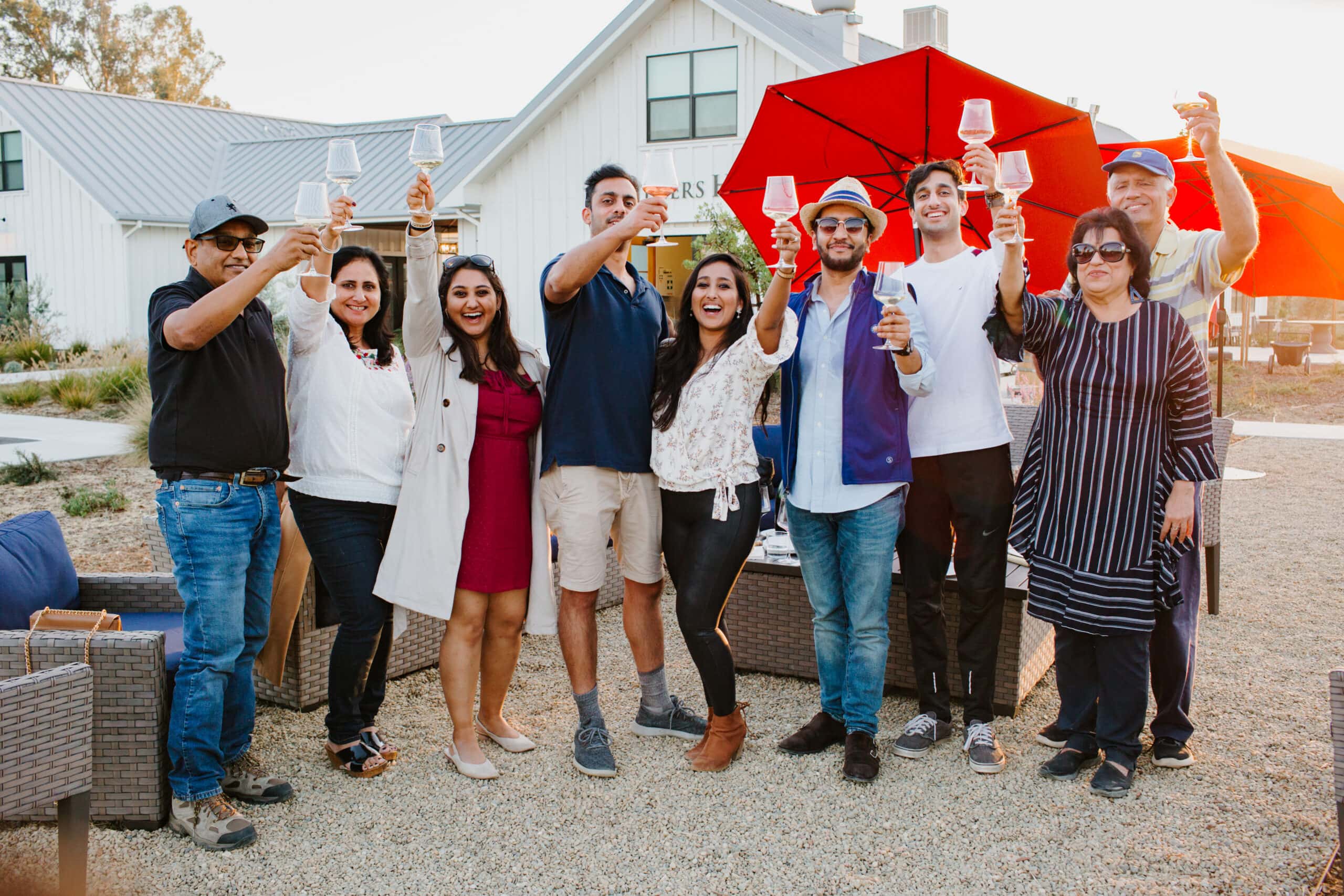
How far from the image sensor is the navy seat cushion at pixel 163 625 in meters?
3.47

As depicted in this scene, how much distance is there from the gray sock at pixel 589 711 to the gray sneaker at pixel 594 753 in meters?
0.01

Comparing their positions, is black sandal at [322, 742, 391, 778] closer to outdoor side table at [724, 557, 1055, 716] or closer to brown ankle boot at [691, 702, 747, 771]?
brown ankle boot at [691, 702, 747, 771]

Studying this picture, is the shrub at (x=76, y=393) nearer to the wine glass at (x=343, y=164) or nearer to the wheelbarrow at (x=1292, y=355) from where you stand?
the wine glass at (x=343, y=164)

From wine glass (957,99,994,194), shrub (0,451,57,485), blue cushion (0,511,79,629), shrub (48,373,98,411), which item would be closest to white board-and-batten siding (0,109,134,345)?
shrub (48,373,98,411)

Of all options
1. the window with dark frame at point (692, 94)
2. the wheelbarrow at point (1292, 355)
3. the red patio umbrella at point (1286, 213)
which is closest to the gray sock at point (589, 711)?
the red patio umbrella at point (1286, 213)

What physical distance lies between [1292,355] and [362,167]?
1739cm

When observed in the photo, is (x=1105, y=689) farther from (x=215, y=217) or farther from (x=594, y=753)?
(x=215, y=217)

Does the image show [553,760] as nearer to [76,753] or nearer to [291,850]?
[291,850]

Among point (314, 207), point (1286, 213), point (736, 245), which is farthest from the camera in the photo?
point (736, 245)

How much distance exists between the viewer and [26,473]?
8.91 metres

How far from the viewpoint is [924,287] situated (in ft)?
12.2

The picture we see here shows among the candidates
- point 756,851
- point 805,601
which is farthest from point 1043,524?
point 756,851

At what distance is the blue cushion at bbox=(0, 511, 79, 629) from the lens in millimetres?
3301

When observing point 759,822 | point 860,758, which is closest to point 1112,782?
point 860,758
